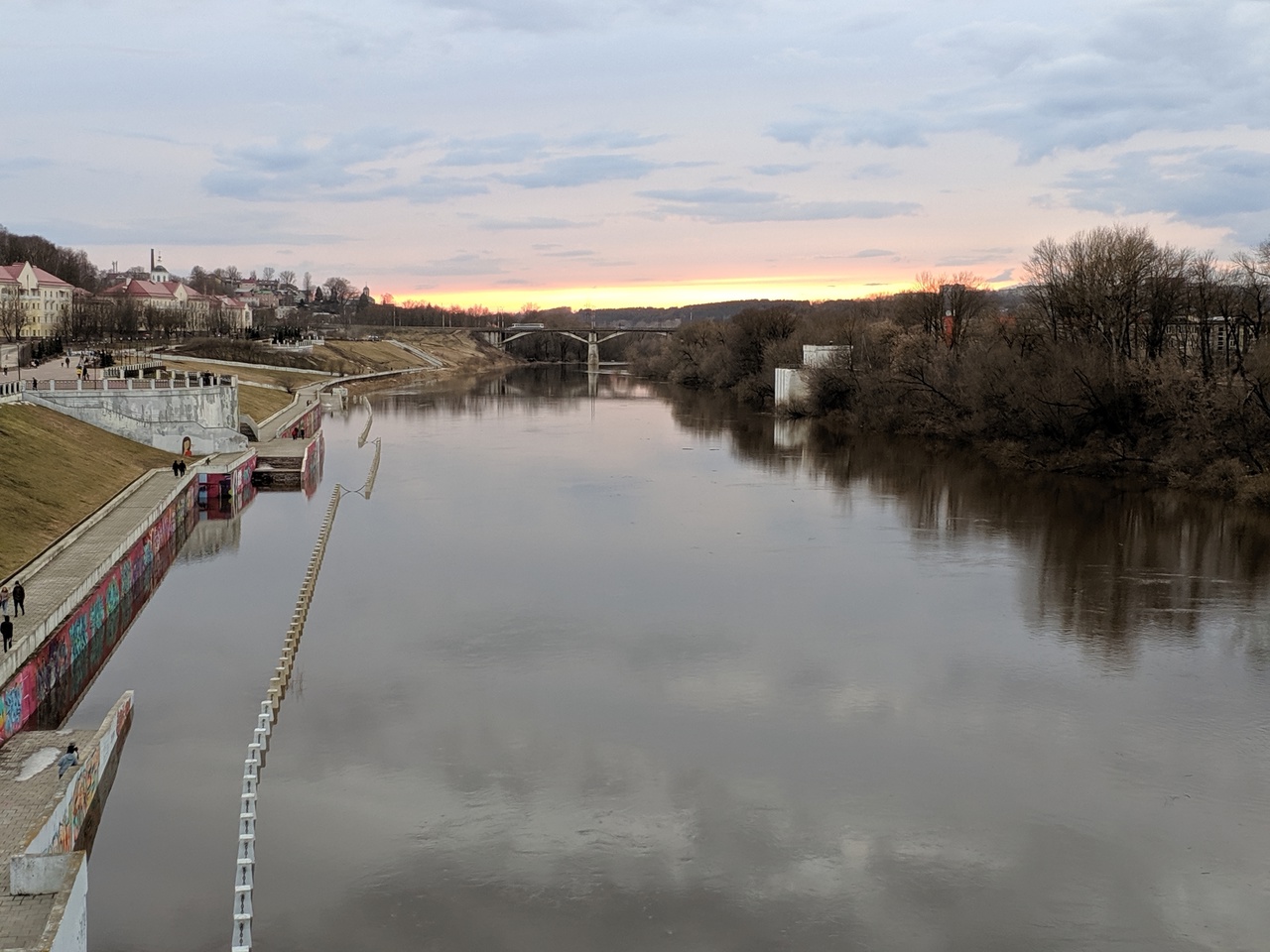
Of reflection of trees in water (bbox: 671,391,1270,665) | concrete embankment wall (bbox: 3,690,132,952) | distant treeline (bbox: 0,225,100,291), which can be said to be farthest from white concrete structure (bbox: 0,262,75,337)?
concrete embankment wall (bbox: 3,690,132,952)

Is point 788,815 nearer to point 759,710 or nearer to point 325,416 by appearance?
point 759,710

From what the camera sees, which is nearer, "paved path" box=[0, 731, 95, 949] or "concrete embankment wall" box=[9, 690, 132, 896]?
"paved path" box=[0, 731, 95, 949]

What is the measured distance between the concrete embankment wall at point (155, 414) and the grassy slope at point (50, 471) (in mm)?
650

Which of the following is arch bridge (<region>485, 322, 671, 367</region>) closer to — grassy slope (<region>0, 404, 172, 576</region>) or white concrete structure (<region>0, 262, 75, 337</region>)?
white concrete structure (<region>0, 262, 75, 337</region>)

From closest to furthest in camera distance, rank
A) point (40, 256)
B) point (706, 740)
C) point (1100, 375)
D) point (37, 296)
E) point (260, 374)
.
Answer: point (706, 740)
point (1100, 375)
point (260, 374)
point (37, 296)
point (40, 256)

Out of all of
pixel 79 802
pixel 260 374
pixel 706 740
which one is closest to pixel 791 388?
pixel 260 374

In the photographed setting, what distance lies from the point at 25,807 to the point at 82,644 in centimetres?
724

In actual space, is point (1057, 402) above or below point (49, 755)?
above

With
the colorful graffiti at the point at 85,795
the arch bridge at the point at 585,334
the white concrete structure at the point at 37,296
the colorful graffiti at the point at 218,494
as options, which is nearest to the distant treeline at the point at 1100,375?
the colorful graffiti at the point at 218,494

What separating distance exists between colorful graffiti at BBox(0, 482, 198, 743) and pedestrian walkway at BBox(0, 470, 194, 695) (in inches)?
10.5

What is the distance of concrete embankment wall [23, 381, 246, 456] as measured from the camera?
3688 centimetres

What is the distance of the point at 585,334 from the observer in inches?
6324

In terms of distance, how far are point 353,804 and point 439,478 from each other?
2714 centimetres

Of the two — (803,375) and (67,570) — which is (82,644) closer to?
(67,570)
